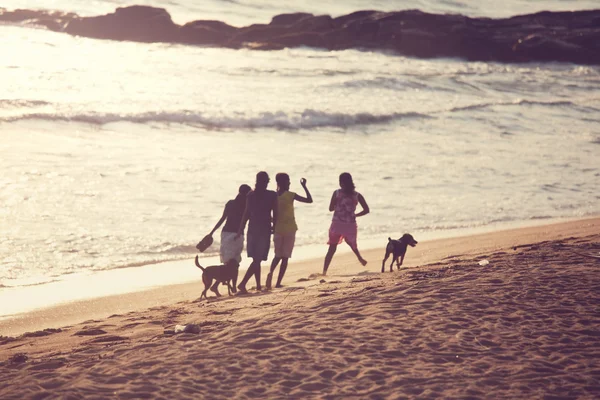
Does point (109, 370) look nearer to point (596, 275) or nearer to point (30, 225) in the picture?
point (596, 275)

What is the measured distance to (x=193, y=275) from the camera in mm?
10625

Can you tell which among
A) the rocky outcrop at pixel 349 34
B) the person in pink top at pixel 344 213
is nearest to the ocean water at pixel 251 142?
the rocky outcrop at pixel 349 34

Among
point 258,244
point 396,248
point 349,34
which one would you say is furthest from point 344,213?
point 349,34

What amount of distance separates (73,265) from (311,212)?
4485mm

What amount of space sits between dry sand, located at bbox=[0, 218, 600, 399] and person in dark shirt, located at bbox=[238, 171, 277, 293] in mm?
509

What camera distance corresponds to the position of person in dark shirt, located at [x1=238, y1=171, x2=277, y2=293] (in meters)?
9.05

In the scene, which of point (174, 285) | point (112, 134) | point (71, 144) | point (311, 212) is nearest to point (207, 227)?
point (311, 212)

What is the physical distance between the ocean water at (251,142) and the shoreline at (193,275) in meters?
0.65

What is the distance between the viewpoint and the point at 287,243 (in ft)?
31.2

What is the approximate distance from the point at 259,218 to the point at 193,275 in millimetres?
1882

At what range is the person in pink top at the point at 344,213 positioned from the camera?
10.1m

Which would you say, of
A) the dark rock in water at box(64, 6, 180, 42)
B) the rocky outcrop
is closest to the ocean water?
the rocky outcrop

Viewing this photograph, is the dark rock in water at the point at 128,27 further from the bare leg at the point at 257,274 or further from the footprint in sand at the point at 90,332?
the footprint in sand at the point at 90,332

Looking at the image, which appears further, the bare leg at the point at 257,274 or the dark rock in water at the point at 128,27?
the dark rock in water at the point at 128,27
